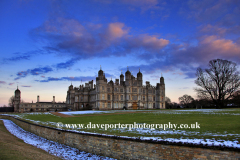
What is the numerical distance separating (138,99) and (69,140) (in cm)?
5431

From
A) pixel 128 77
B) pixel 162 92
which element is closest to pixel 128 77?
pixel 128 77

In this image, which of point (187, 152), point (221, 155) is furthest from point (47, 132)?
point (221, 155)

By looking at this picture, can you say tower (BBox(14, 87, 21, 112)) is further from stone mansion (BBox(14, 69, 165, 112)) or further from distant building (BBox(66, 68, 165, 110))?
distant building (BBox(66, 68, 165, 110))

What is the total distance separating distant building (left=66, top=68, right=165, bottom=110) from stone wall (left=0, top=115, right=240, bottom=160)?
45.5m

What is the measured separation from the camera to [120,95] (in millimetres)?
68750

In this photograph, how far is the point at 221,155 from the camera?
891 cm

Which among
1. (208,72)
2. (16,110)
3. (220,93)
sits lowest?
(16,110)

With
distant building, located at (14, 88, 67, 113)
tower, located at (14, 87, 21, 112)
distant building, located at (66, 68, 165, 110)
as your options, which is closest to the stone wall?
distant building, located at (66, 68, 165, 110)

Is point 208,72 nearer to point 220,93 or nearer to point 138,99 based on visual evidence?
point 220,93

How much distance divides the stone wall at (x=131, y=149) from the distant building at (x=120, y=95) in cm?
4545

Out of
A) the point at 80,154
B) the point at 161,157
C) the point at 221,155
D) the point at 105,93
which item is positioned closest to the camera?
the point at 221,155

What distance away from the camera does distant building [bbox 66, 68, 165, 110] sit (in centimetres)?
6375

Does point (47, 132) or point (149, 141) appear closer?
point (149, 141)

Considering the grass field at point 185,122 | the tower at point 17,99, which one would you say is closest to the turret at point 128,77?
the grass field at point 185,122
